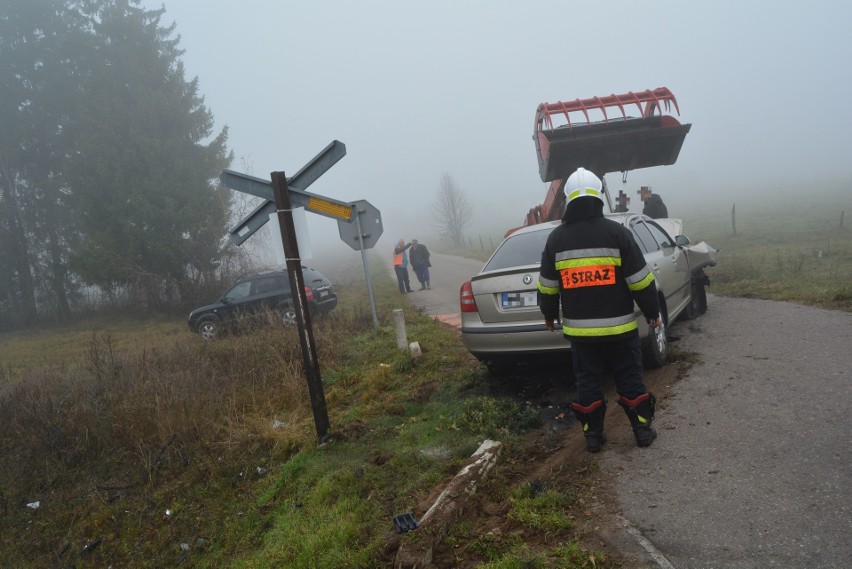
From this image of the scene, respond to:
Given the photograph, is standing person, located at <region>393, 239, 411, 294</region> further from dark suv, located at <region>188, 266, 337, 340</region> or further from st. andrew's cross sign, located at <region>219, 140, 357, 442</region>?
st. andrew's cross sign, located at <region>219, 140, 357, 442</region>

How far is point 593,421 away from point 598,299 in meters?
0.85

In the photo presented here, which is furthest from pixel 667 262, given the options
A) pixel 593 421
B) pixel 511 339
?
pixel 593 421

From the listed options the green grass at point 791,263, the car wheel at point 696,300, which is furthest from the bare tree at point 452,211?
the car wheel at point 696,300

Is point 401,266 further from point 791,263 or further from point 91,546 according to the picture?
point 91,546

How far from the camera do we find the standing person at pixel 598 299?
12.3ft

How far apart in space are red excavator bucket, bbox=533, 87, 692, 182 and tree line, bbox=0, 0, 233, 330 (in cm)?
1584

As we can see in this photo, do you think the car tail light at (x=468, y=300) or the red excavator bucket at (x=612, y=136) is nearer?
the car tail light at (x=468, y=300)

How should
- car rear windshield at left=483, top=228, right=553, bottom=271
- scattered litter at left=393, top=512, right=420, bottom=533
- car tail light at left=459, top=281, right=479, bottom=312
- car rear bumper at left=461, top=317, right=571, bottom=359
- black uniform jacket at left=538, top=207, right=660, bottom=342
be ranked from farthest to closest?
car rear windshield at left=483, top=228, right=553, bottom=271, car tail light at left=459, top=281, right=479, bottom=312, car rear bumper at left=461, top=317, right=571, bottom=359, black uniform jacket at left=538, top=207, right=660, bottom=342, scattered litter at left=393, top=512, right=420, bottom=533

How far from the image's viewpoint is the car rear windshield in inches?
229

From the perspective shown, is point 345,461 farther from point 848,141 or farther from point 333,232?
point 333,232

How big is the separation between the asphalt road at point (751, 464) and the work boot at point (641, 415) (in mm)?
83

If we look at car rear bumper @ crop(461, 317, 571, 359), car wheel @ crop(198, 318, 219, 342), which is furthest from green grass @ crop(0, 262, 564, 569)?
car wheel @ crop(198, 318, 219, 342)

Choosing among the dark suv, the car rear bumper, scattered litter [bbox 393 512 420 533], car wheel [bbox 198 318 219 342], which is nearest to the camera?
scattered litter [bbox 393 512 420 533]

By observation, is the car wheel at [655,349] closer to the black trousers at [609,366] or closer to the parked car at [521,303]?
the parked car at [521,303]
